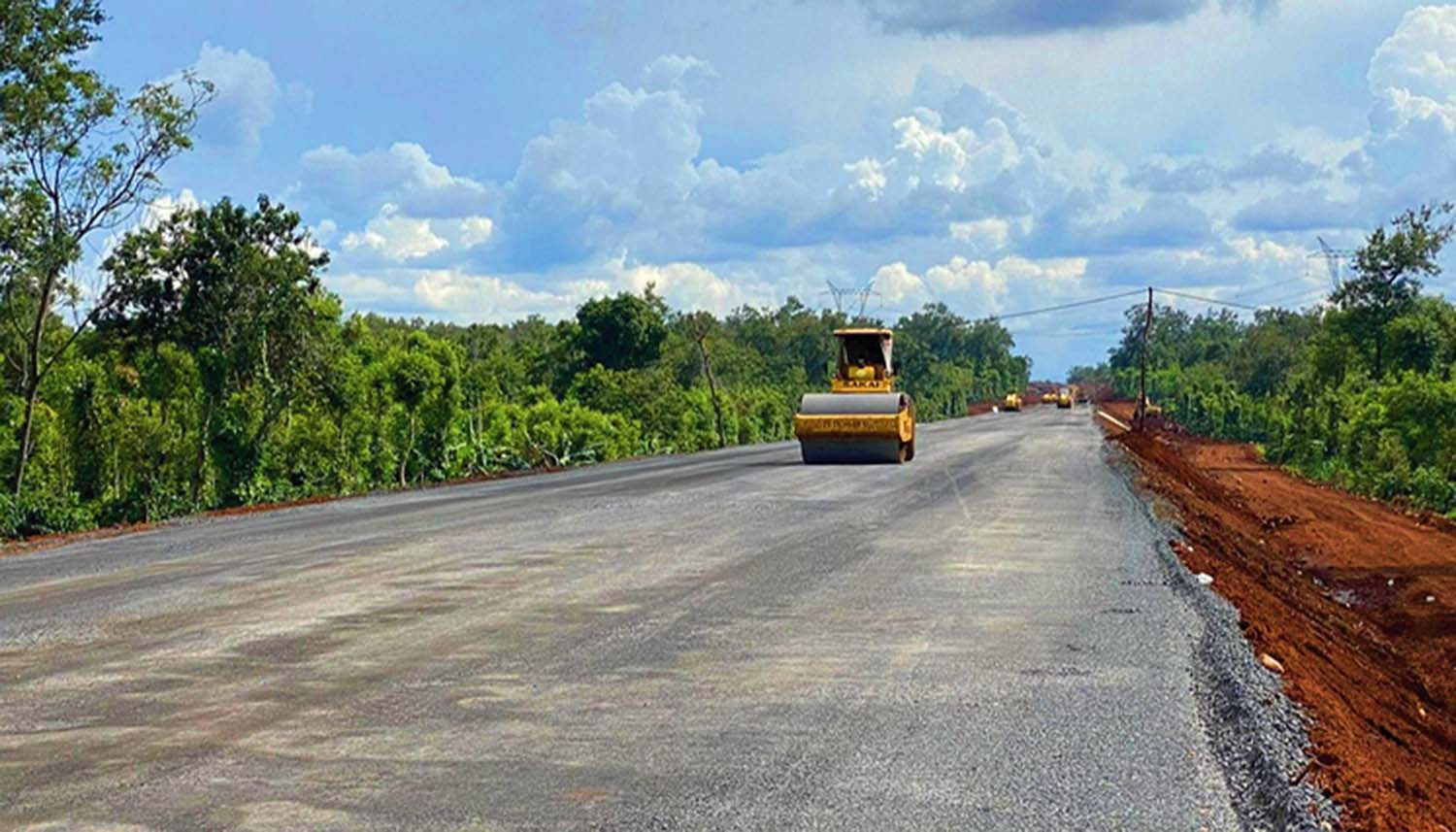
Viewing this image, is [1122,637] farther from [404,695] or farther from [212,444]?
[212,444]

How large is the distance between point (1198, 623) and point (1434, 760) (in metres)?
2.10

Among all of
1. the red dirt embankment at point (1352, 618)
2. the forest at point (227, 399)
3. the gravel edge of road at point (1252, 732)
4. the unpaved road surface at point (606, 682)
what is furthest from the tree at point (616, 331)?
the gravel edge of road at point (1252, 732)

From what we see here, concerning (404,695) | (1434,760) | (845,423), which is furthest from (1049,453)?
(404,695)

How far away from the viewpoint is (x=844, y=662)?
966 cm

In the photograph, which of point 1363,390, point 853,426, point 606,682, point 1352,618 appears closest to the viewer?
point 606,682

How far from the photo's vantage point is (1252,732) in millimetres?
7805

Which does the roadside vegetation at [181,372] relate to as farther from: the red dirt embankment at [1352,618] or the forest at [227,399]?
the red dirt embankment at [1352,618]

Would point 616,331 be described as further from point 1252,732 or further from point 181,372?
point 1252,732

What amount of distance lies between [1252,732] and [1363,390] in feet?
185

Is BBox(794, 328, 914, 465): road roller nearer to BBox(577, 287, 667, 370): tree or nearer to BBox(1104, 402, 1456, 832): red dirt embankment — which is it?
BBox(1104, 402, 1456, 832): red dirt embankment

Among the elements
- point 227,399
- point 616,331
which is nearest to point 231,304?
point 227,399

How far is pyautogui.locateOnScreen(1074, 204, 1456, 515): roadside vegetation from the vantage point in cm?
4309

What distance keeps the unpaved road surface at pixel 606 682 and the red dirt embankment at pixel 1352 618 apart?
0.75 metres

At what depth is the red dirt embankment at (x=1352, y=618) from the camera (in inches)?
301
